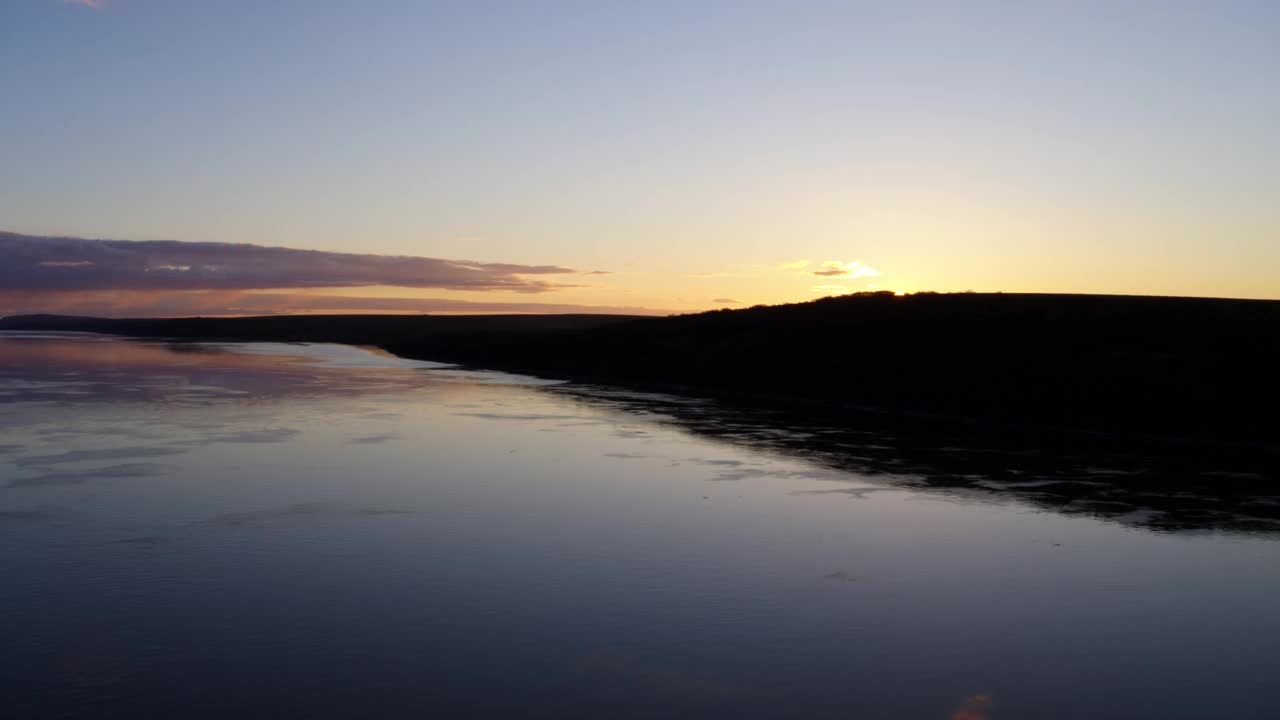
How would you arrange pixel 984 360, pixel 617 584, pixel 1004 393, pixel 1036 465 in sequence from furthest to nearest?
1. pixel 984 360
2. pixel 1004 393
3. pixel 1036 465
4. pixel 617 584

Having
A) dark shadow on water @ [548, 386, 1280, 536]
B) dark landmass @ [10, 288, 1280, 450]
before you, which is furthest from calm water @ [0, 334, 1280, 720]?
dark landmass @ [10, 288, 1280, 450]

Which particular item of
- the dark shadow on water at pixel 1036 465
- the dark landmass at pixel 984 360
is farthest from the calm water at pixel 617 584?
the dark landmass at pixel 984 360

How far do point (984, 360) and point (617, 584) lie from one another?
31.3m

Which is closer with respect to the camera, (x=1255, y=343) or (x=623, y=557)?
(x=623, y=557)

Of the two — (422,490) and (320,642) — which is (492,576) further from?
(422,490)

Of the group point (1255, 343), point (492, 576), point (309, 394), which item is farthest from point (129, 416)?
point (1255, 343)

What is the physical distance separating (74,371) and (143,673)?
4808 cm

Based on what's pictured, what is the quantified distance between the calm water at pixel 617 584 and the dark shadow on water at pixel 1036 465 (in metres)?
0.18

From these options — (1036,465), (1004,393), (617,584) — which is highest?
(1004,393)

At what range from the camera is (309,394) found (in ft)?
122

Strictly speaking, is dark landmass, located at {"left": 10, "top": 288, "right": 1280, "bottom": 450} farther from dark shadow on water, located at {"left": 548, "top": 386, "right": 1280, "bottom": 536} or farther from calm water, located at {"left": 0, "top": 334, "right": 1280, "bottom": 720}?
calm water, located at {"left": 0, "top": 334, "right": 1280, "bottom": 720}

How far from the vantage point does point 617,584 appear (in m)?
11.5

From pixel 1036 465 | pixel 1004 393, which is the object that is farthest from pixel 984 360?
pixel 1036 465

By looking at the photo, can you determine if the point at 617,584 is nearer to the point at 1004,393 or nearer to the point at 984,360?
the point at 1004,393
